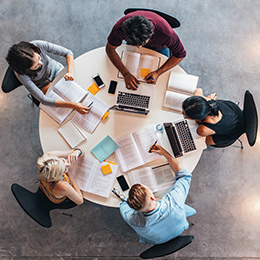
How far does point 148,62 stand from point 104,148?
2.87 feet

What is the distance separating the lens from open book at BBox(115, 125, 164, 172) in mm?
2238

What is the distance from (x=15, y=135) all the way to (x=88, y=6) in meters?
1.87

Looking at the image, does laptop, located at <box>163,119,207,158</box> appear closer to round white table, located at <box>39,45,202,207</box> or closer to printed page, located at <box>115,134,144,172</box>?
round white table, located at <box>39,45,202,207</box>

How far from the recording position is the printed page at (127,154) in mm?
2238

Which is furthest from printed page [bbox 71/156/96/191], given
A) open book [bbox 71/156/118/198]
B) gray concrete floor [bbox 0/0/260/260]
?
gray concrete floor [bbox 0/0/260/260]

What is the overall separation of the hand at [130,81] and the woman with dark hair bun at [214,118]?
474 mm

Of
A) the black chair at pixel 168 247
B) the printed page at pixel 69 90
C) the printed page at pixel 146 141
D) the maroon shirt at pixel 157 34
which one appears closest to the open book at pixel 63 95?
the printed page at pixel 69 90

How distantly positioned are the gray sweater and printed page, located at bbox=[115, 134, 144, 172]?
0.71 meters

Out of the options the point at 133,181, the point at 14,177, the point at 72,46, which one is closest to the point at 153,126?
the point at 133,181

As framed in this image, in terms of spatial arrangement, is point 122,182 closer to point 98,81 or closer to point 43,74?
point 98,81

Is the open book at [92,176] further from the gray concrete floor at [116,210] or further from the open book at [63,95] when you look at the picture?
the gray concrete floor at [116,210]

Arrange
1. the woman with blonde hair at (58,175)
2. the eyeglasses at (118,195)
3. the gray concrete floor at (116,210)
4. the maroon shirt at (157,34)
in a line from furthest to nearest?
the gray concrete floor at (116,210) < the eyeglasses at (118,195) < the maroon shirt at (157,34) < the woman with blonde hair at (58,175)

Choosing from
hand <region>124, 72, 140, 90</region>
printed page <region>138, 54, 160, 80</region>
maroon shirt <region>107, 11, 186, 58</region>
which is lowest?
hand <region>124, 72, 140, 90</region>

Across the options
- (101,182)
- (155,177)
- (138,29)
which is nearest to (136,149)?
(155,177)
